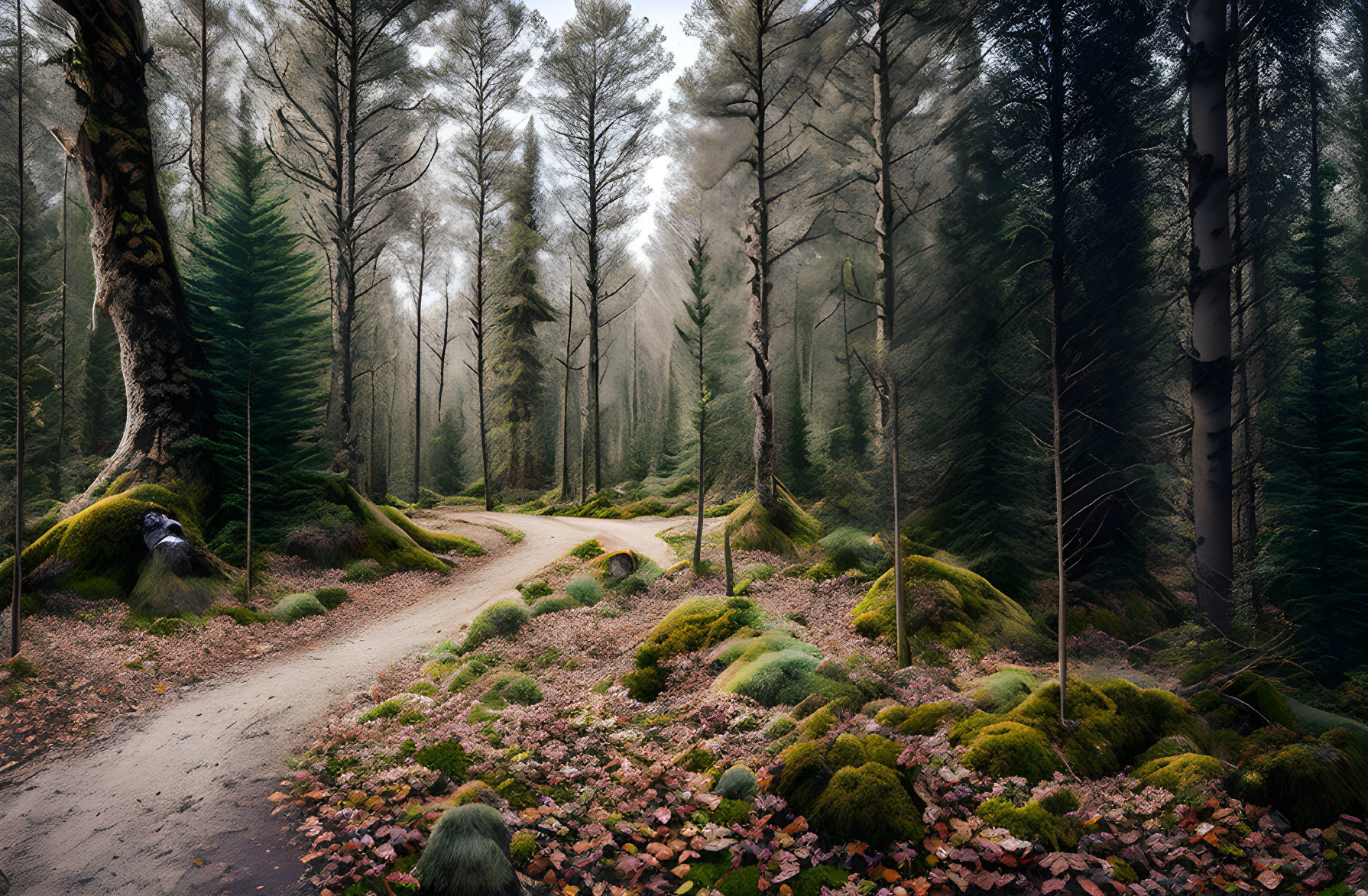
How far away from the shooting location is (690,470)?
24453mm

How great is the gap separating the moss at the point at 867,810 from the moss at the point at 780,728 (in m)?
0.86

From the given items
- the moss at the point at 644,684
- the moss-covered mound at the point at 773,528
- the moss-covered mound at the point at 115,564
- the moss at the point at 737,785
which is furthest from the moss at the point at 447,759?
the moss-covered mound at the point at 773,528

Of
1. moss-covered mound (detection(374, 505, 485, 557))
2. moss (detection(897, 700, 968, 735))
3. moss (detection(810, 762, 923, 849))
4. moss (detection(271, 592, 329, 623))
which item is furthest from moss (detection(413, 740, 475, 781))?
moss-covered mound (detection(374, 505, 485, 557))

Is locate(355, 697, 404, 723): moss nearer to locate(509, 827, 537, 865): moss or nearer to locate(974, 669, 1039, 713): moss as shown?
locate(509, 827, 537, 865): moss

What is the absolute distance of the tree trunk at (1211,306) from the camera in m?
5.56

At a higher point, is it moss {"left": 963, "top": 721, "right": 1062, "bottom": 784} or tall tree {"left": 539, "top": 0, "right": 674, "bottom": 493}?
tall tree {"left": 539, "top": 0, "right": 674, "bottom": 493}

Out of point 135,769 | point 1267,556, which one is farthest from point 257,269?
point 1267,556

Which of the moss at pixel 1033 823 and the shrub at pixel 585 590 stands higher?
the shrub at pixel 585 590

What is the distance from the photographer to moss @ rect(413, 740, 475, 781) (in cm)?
457

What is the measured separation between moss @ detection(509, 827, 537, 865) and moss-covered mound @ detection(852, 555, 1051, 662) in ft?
13.3

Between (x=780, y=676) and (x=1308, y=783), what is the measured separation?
3.38 m

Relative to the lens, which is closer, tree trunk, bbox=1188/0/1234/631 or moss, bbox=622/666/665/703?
tree trunk, bbox=1188/0/1234/631

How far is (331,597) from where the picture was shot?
9672 millimetres

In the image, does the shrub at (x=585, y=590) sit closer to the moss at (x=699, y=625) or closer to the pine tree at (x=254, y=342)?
the moss at (x=699, y=625)
